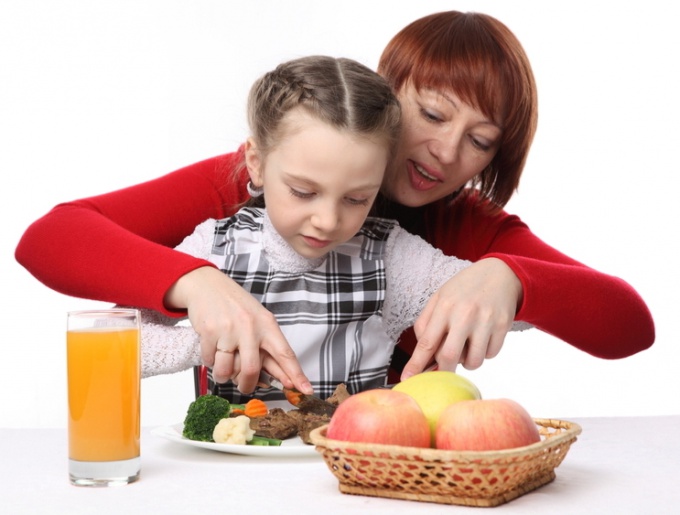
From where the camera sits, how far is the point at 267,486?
1.00 m

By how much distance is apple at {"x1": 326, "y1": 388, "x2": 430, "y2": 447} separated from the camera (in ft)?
3.04

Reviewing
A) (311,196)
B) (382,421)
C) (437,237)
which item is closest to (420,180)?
(437,237)

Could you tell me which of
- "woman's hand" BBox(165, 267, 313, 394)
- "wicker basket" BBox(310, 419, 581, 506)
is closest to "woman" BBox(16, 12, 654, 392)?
"woman's hand" BBox(165, 267, 313, 394)

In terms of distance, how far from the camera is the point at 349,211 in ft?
4.94

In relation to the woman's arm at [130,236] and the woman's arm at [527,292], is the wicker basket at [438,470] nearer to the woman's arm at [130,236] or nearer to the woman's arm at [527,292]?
the woman's arm at [527,292]

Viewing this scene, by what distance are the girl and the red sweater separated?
0.08 meters

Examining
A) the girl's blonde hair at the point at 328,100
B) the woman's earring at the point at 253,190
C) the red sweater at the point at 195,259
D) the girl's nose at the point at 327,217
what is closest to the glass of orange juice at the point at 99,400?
the red sweater at the point at 195,259

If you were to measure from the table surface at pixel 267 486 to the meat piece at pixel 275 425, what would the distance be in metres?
0.05

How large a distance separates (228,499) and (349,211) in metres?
0.67

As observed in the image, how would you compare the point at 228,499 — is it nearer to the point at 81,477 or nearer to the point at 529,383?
the point at 81,477

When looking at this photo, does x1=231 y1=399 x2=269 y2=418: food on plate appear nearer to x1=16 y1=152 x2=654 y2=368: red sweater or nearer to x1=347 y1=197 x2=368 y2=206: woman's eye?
x1=16 y1=152 x2=654 y2=368: red sweater

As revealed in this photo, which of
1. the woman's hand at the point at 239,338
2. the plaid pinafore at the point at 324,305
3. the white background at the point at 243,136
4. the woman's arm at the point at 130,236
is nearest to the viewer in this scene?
the woman's hand at the point at 239,338

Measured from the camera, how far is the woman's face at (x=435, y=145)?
5.65 ft

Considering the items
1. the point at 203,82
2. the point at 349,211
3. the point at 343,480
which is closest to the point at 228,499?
the point at 343,480
